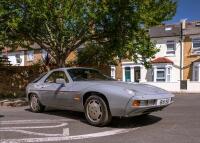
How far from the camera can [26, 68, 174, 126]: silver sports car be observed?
25.4 ft

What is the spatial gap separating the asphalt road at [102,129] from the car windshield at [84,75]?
1.10 metres

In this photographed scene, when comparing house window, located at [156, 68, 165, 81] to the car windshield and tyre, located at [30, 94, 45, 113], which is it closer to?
tyre, located at [30, 94, 45, 113]

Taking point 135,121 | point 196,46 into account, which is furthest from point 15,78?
point 196,46

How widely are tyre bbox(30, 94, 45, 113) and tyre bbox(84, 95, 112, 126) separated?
2718mm

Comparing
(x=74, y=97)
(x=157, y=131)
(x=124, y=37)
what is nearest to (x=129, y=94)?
(x=157, y=131)

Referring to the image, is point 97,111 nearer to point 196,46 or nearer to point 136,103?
point 136,103

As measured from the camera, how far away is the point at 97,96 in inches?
324

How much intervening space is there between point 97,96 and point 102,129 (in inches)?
31.8

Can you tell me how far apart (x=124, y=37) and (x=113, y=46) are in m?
0.84

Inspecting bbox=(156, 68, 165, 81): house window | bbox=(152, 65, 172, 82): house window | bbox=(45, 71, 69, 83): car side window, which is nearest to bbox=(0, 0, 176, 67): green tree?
bbox=(45, 71, 69, 83): car side window

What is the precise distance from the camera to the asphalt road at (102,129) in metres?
6.83

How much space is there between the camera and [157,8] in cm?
1619

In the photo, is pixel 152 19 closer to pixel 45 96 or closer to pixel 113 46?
pixel 113 46

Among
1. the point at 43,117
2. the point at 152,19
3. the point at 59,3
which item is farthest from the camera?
the point at 152,19
